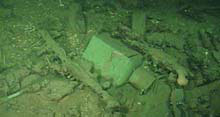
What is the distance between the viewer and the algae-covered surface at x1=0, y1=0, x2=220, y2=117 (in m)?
4.20

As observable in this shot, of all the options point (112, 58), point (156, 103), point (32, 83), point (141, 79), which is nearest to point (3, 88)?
point (32, 83)

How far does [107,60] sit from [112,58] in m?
0.09

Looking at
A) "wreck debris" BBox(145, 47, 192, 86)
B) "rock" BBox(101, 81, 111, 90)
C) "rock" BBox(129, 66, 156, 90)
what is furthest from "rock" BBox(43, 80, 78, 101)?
"wreck debris" BBox(145, 47, 192, 86)

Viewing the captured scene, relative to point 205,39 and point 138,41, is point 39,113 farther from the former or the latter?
point 205,39

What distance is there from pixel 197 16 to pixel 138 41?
71.1 inches

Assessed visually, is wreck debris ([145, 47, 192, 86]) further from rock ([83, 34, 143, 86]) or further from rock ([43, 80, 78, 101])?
rock ([43, 80, 78, 101])

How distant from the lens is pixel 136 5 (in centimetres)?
616

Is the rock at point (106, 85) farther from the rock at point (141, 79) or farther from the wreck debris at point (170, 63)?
the wreck debris at point (170, 63)

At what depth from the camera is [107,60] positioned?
454cm

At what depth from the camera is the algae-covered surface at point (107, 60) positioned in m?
4.20

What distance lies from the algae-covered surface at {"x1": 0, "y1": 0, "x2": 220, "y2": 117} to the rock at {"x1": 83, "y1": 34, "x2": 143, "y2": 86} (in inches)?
0.7

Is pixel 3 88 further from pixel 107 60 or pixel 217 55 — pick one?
pixel 217 55

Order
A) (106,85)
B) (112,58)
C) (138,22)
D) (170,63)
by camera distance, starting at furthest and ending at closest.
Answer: (138,22), (170,63), (112,58), (106,85)

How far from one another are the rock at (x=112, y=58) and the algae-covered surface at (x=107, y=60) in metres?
0.02
